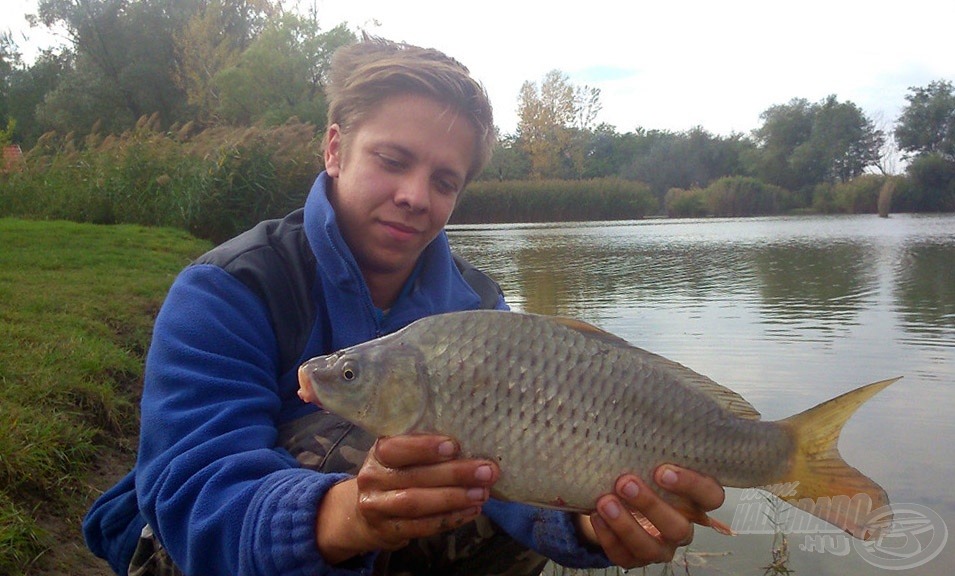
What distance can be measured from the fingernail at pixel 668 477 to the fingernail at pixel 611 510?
10 cm

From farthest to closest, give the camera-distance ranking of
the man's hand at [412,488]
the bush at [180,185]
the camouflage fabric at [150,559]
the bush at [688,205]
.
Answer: the bush at [688,205], the bush at [180,185], the camouflage fabric at [150,559], the man's hand at [412,488]

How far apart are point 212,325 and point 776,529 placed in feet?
6.73

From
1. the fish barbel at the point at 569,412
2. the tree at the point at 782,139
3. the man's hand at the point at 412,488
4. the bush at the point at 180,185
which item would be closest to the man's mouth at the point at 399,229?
the fish barbel at the point at 569,412

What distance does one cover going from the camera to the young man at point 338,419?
1.36m

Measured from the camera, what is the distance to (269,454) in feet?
4.94

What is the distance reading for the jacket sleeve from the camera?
1372mm

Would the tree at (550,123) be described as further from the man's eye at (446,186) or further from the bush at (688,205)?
the man's eye at (446,186)

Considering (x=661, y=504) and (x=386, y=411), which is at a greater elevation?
(x=386, y=411)

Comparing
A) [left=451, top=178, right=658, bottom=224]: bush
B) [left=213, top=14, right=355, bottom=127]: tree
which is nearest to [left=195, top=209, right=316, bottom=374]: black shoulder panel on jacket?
[left=451, top=178, right=658, bottom=224]: bush

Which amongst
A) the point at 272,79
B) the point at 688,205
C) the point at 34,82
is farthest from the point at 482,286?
the point at 34,82

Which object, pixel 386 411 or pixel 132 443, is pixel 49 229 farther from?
pixel 386 411

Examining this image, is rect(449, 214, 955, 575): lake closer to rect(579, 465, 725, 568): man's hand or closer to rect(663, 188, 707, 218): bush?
rect(579, 465, 725, 568): man's hand

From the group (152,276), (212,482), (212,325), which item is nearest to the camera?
(212,482)


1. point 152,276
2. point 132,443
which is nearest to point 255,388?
point 132,443
